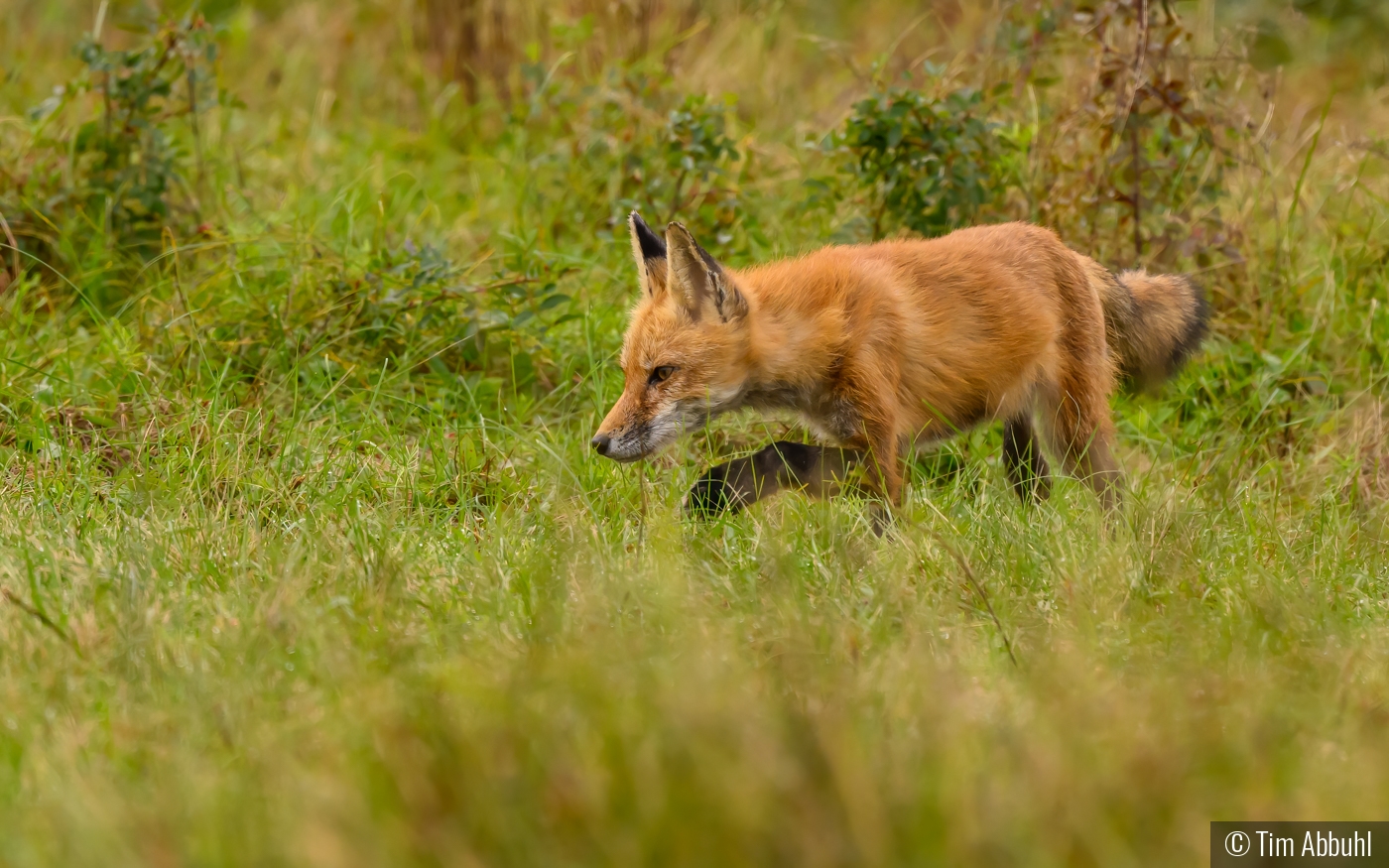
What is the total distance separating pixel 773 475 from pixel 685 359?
1.69 feet

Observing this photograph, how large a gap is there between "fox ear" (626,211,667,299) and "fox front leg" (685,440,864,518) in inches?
28.8

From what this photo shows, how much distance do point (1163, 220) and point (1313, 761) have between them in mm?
4341

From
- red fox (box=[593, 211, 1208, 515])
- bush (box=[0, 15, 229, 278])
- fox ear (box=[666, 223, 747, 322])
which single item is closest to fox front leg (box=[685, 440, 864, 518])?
red fox (box=[593, 211, 1208, 515])

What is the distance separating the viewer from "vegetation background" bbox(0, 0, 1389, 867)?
2270 mm

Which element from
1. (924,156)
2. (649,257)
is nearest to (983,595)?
(649,257)

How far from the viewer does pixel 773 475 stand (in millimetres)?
4707

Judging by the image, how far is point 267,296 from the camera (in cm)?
583

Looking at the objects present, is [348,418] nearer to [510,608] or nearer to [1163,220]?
[510,608]

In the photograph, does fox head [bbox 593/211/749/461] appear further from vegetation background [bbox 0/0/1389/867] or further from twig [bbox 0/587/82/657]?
twig [bbox 0/587/82/657]

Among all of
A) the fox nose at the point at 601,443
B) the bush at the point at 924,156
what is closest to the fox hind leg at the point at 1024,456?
the bush at the point at 924,156

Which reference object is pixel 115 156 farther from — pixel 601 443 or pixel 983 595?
pixel 983 595

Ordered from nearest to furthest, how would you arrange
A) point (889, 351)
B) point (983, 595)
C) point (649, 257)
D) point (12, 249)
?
point (983, 595), point (889, 351), point (649, 257), point (12, 249)

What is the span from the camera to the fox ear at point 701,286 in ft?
15.2

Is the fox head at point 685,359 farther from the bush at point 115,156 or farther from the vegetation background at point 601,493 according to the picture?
the bush at point 115,156
